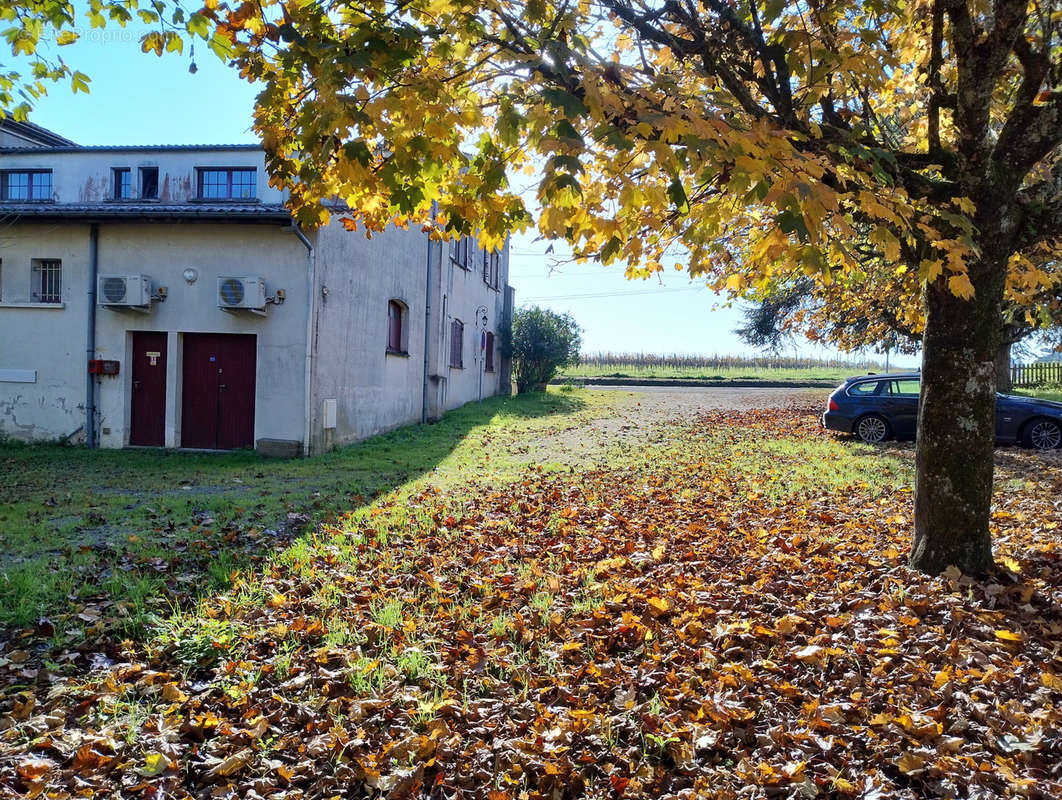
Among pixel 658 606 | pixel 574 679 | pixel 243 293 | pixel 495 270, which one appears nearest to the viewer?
pixel 574 679

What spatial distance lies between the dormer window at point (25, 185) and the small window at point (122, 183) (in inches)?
63.5

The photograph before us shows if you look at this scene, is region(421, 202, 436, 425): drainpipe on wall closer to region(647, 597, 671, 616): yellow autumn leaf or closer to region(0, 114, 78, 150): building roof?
region(0, 114, 78, 150): building roof

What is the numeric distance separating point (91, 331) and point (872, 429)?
15428 mm

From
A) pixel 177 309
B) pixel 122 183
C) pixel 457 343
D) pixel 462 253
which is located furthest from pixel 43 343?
pixel 462 253

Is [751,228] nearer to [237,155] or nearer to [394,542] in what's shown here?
[394,542]

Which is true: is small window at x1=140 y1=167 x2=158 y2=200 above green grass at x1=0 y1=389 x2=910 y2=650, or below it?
above

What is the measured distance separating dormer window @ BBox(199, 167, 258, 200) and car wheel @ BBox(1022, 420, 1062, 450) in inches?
624

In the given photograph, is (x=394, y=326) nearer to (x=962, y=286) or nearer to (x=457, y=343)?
(x=457, y=343)

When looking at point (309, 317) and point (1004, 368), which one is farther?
point (1004, 368)

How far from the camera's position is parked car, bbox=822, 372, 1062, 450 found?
12445mm

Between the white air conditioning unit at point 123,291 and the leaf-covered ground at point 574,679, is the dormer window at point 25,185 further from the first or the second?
the leaf-covered ground at point 574,679

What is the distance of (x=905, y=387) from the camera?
13383 mm

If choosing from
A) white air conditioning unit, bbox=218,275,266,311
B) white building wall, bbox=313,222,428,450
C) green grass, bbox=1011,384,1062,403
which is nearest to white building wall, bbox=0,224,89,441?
white air conditioning unit, bbox=218,275,266,311

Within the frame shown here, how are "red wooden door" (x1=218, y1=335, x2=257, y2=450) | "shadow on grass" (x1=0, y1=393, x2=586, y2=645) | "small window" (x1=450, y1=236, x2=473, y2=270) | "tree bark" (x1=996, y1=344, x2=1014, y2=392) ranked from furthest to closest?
1. "tree bark" (x1=996, y1=344, x2=1014, y2=392)
2. "small window" (x1=450, y1=236, x2=473, y2=270)
3. "red wooden door" (x1=218, y1=335, x2=257, y2=450)
4. "shadow on grass" (x1=0, y1=393, x2=586, y2=645)
